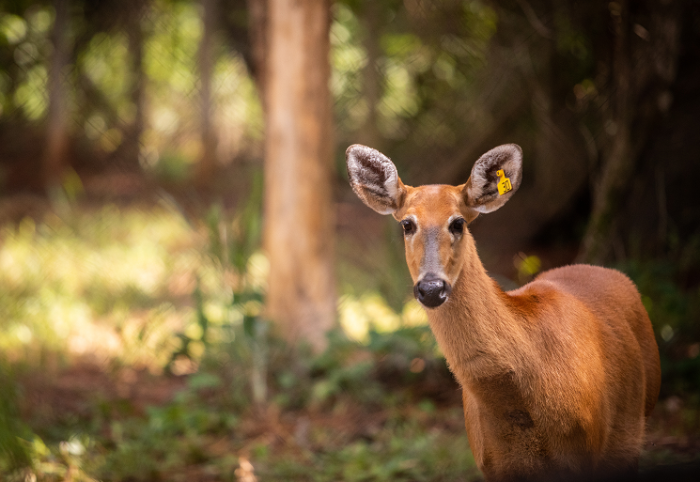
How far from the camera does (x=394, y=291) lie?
434cm

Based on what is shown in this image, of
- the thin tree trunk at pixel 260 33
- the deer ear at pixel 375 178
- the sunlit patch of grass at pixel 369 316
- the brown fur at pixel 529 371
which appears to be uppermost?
the thin tree trunk at pixel 260 33

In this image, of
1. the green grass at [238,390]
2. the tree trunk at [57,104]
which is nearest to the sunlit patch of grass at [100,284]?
the green grass at [238,390]

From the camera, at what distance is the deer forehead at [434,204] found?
2045 millimetres

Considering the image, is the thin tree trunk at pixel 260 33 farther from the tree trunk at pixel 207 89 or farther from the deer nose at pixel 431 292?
the deer nose at pixel 431 292

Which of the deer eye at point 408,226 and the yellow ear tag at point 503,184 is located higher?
the yellow ear tag at point 503,184

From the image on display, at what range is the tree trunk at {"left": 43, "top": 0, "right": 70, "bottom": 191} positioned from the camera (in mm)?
8162

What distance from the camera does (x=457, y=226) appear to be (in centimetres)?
206

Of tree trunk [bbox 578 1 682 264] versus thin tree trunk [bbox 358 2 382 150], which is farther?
thin tree trunk [bbox 358 2 382 150]

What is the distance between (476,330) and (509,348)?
0.12 meters

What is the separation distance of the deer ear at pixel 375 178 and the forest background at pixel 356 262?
1247 mm

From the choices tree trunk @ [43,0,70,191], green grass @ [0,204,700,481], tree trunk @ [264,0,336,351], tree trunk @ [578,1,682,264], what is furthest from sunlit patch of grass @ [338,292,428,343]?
tree trunk @ [43,0,70,191]

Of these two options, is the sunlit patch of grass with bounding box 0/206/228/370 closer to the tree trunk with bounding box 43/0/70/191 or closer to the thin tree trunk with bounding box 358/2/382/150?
the tree trunk with bounding box 43/0/70/191

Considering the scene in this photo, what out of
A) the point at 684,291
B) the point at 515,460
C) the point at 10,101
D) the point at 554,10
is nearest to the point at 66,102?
the point at 10,101

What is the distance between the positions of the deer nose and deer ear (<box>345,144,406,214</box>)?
42 centimetres
